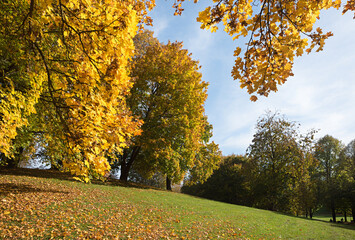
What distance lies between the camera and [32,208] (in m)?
7.09

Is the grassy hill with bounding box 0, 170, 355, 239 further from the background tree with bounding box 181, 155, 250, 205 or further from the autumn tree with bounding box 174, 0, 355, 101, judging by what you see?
the background tree with bounding box 181, 155, 250, 205

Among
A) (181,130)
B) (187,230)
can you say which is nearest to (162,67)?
(181,130)

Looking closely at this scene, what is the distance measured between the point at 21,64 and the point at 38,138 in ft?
15.9

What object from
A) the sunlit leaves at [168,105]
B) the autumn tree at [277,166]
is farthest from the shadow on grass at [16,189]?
the autumn tree at [277,166]

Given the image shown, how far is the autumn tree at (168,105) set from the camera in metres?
16.2

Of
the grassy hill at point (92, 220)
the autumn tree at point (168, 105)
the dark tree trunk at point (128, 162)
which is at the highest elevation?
the autumn tree at point (168, 105)

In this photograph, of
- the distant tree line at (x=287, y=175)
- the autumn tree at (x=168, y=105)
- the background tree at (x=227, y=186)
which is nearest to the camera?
the autumn tree at (x=168, y=105)

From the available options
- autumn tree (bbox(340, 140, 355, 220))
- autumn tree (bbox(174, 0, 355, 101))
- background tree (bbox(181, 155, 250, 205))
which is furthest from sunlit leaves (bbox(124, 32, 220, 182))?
autumn tree (bbox(340, 140, 355, 220))

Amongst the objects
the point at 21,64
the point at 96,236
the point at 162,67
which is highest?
the point at 162,67

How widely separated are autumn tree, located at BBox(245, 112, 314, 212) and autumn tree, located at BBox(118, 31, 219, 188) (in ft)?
33.2

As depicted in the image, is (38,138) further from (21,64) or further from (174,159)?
(174,159)

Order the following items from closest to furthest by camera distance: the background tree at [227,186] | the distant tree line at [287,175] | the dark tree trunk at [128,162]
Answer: the dark tree trunk at [128,162], the distant tree line at [287,175], the background tree at [227,186]

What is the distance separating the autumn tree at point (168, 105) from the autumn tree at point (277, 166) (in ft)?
33.2

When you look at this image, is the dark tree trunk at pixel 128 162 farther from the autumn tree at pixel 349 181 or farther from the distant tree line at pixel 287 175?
the autumn tree at pixel 349 181
